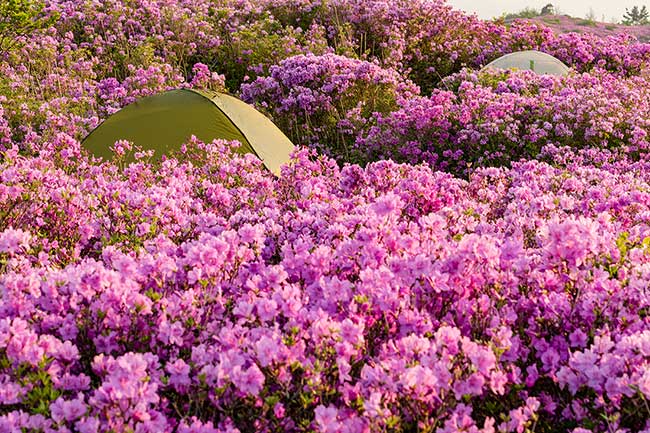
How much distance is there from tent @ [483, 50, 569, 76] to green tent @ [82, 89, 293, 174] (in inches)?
286

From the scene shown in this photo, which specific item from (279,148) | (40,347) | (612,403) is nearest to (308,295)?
(40,347)

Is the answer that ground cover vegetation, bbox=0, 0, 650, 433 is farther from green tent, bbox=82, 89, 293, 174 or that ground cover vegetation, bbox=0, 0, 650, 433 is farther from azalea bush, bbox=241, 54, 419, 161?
azalea bush, bbox=241, 54, 419, 161

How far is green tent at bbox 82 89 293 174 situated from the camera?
842 cm

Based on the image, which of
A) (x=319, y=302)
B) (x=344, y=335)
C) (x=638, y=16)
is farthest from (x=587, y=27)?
(x=344, y=335)

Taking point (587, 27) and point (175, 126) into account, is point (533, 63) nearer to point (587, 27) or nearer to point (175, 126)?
point (175, 126)

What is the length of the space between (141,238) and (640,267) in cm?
292

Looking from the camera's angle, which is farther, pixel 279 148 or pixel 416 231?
pixel 279 148

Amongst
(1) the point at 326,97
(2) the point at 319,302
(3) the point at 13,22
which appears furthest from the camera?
(3) the point at 13,22

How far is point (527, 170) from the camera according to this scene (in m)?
6.59

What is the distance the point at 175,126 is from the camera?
8.48 metres

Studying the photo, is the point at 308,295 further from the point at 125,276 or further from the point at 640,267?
the point at 640,267

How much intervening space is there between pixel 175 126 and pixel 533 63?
8677 mm

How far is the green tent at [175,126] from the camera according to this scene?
842cm

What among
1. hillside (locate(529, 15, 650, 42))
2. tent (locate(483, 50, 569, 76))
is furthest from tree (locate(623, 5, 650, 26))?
tent (locate(483, 50, 569, 76))
